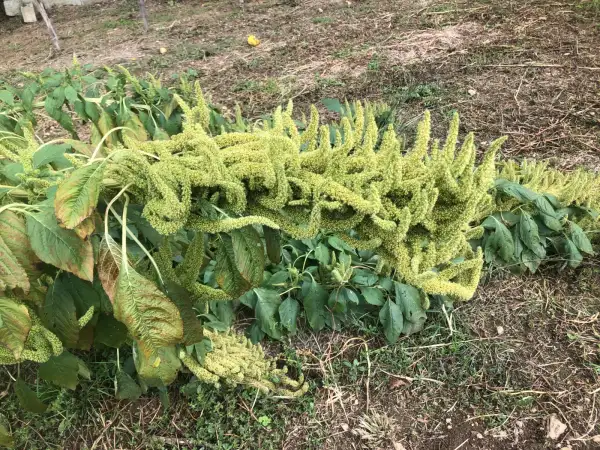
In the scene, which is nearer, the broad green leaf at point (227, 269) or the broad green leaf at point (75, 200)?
the broad green leaf at point (75, 200)

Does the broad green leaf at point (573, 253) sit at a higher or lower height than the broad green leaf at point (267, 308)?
lower

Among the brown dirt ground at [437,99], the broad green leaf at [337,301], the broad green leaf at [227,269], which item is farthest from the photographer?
the broad green leaf at [337,301]

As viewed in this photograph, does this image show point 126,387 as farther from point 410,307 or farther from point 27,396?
point 410,307

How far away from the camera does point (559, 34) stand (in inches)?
172

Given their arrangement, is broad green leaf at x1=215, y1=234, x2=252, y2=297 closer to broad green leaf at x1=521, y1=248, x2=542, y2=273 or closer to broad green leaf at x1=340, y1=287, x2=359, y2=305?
broad green leaf at x1=340, y1=287, x2=359, y2=305

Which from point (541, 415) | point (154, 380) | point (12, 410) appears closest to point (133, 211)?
point (154, 380)

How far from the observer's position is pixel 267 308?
1.95 metres

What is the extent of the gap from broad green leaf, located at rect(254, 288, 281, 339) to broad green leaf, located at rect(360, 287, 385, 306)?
367 mm

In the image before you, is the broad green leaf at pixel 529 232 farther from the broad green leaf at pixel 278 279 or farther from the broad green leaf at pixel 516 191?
the broad green leaf at pixel 278 279

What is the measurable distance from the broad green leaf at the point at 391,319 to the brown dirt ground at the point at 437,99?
3.8 inches

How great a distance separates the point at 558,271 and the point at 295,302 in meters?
1.31

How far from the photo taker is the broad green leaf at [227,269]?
1.07 meters

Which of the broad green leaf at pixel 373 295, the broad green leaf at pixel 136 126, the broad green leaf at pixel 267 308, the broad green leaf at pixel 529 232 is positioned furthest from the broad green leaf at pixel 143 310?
the broad green leaf at pixel 529 232

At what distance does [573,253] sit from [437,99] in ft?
6.31
